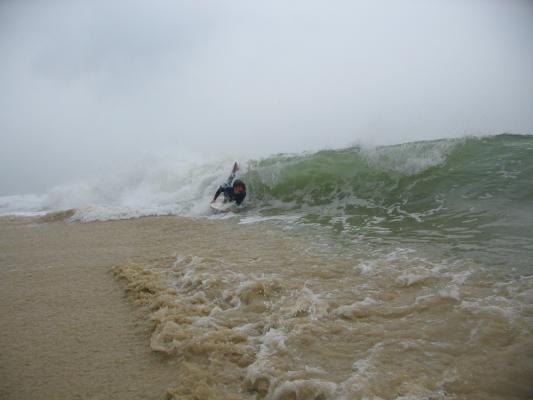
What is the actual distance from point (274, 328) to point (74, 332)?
5.51 ft

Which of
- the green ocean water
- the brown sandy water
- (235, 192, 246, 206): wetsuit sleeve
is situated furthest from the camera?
(235, 192, 246, 206): wetsuit sleeve

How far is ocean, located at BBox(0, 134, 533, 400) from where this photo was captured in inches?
85.3

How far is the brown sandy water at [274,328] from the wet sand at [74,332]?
0.01 meters

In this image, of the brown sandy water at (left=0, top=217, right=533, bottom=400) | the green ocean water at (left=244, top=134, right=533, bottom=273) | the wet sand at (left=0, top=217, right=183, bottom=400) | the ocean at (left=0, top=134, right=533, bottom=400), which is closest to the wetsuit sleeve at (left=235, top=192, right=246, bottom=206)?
the green ocean water at (left=244, top=134, right=533, bottom=273)

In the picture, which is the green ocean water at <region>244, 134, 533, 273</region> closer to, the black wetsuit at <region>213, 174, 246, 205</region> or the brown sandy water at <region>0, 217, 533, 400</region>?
the black wetsuit at <region>213, 174, 246, 205</region>

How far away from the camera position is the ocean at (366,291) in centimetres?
217

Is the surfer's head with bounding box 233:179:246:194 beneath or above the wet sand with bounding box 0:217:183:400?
above

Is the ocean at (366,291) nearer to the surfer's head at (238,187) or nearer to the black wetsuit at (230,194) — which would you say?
the black wetsuit at (230,194)

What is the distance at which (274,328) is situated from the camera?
9.16 ft

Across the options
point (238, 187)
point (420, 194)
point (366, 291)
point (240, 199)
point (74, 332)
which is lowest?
point (366, 291)

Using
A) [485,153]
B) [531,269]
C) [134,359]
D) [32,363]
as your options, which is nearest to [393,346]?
[134,359]

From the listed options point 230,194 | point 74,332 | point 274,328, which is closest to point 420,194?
point 230,194

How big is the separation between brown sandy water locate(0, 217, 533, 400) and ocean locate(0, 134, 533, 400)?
1 centimetres

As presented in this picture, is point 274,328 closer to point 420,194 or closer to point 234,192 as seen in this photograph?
point 420,194
